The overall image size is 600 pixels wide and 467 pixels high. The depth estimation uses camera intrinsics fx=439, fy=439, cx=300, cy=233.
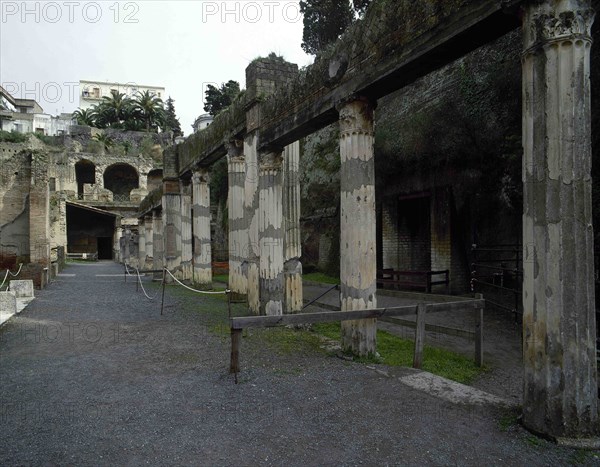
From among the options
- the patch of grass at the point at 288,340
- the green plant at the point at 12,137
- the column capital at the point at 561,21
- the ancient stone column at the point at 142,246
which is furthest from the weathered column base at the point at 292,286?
the green plant at the point at 12,137

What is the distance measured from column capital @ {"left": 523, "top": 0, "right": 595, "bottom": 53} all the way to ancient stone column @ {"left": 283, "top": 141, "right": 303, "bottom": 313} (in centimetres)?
570

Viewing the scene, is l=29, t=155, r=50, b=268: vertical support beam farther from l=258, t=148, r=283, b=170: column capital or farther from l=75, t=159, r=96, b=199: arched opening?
l=75, t=159, r=96, b=199: arched opening

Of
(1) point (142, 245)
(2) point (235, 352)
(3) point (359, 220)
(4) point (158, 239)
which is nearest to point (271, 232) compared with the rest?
(3) point (359, 220)

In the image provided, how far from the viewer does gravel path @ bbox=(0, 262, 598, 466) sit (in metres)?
3.16

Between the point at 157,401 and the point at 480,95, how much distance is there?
34.4ft

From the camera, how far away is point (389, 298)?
39.9 feet

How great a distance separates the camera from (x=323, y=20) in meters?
26.8

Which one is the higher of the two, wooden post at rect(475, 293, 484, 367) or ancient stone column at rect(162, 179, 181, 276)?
ancient stone column at rect(162, 179, 181, 276)

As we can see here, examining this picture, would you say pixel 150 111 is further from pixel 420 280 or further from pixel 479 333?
pixel 479 333

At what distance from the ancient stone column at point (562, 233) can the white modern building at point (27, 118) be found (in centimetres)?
6334

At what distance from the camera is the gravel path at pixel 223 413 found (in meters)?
3.16

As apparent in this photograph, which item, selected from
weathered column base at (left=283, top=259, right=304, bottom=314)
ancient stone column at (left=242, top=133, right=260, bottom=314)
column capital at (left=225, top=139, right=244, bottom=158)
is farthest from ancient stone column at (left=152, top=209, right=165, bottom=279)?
weathered column base at (left=283, top=259, right=304, bottom=314)

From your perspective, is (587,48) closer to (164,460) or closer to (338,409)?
(338,409)

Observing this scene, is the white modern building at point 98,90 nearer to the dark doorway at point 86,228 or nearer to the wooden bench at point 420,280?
the dark doorway at point 86,228
